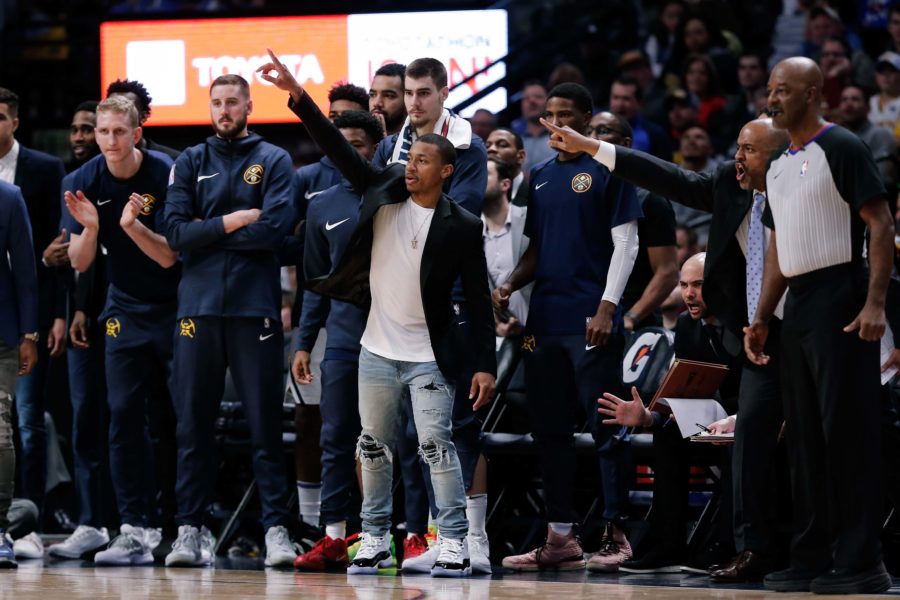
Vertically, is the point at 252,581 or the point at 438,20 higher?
the point at 438,20

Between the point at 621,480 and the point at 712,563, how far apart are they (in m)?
0.56

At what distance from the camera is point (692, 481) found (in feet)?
25.2

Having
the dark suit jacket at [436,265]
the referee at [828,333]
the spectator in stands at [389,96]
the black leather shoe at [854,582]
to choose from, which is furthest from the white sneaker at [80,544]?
the black leather shoe at [854,582]

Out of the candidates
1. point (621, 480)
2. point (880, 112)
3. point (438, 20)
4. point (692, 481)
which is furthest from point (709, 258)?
point (438, 20)

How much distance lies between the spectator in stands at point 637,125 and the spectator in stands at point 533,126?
1.98 feet

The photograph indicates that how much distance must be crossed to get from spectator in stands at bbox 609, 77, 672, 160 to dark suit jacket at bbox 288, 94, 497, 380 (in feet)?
16.1

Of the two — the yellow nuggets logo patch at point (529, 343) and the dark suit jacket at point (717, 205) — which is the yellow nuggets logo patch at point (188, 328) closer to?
the yellow nuggets logo patch at point (529, 343)

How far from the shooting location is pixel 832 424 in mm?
5586

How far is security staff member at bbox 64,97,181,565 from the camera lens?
7281 millimetres

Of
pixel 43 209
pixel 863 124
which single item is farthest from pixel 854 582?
pixel 863 124

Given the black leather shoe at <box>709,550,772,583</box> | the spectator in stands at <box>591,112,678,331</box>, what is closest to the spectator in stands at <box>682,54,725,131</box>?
the spectator in stands at <box>591,112,678,331</box>

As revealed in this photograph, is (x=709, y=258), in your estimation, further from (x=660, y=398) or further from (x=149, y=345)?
(x=149, y=345)

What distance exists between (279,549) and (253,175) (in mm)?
1828

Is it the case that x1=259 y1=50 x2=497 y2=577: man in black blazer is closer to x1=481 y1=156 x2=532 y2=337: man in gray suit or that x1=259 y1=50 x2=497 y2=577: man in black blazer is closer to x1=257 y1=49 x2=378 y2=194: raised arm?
x1=257 y1=49 x2=378 y2=194: raised arm
